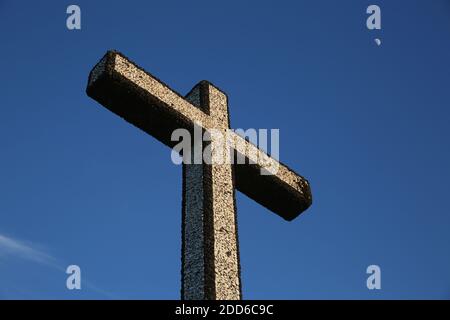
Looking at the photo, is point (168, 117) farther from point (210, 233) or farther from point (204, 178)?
point (210, 233)

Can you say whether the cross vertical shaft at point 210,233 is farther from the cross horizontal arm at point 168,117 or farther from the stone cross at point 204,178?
the cross horizontal arm at point 168,117

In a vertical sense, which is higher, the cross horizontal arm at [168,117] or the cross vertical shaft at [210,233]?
the cross horizontal arm at [168,117]

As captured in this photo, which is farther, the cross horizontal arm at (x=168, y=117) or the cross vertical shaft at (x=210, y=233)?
the cross horizontal arm at (x=168, y=117)

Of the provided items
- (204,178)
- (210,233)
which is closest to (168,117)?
(204,178)

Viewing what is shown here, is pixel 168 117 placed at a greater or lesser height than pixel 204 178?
greater

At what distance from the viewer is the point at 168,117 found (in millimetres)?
A: 3926

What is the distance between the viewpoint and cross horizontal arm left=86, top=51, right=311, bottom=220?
373 centimetres

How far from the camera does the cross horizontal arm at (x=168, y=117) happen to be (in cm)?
373

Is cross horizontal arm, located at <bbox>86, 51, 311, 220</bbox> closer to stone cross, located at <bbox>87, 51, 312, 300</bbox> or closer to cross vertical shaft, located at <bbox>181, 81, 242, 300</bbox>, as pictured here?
stone cross, located at <bbox>87, 51, 312, 300</bbox>

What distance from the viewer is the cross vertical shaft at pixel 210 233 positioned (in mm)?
3227

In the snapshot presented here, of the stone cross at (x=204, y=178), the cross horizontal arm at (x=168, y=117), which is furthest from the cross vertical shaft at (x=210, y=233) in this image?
the cross horizontal arm at (x=168, y=117)

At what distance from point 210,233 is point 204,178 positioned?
0.47 m
